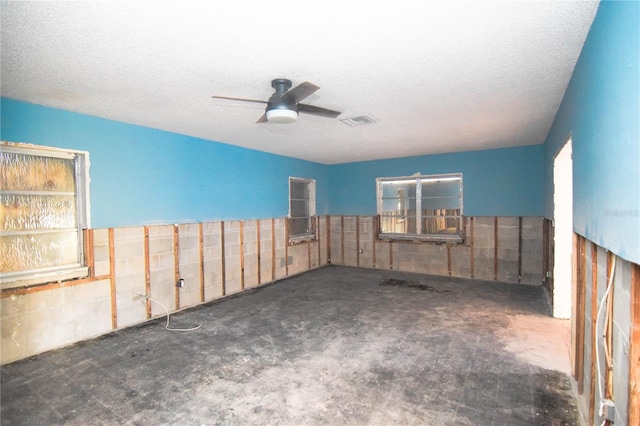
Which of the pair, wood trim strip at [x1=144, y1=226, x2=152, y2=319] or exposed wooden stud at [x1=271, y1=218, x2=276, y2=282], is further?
exposed wooden stud at [x1=271, y1=218, x2=276, y2=282]

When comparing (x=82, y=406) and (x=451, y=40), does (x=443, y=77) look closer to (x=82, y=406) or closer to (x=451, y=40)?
(x=451, y=40)

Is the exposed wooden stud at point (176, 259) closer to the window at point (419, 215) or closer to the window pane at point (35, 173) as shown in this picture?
the window pane at point (35, 173)

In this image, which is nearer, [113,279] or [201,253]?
[113,279]

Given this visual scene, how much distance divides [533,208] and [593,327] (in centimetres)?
453

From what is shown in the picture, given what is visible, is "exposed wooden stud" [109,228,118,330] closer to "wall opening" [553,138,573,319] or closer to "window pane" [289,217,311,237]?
"window pane" [289,217,311,237]

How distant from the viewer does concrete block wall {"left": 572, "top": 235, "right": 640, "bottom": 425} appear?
1.38 m

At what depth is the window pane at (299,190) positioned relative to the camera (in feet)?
23.5

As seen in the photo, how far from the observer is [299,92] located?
8.32 feet

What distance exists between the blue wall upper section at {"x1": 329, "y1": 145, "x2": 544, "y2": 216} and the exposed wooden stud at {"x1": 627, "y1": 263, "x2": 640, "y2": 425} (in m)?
5.20

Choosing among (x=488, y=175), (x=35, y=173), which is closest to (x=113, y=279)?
(x=35, y=173)

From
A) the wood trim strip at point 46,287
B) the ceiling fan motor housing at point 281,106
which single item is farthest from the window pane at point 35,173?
the ceiling fan motor housing at point 281,106

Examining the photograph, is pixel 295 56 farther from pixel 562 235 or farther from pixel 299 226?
pixel 299 226

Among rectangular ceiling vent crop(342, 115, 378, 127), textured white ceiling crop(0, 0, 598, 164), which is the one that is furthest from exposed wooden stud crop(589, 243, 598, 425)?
rectangular ceiling vent crop(342, 115, 378, 127)

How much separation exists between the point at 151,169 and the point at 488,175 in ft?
19.7
